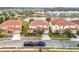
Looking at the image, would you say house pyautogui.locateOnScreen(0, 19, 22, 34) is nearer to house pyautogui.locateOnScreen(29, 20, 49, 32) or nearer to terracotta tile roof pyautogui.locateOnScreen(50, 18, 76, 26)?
house pyautogui.locateOnScreen(29, 20, 49, 32)

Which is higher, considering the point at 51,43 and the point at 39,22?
the point at 39,22

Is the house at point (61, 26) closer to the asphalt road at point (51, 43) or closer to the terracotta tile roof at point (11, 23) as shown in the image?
the asphalt road at point (51, 43)

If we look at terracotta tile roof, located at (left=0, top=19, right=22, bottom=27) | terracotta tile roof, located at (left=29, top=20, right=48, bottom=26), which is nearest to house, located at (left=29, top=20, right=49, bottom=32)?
terracotta tile roof, located at (left=29, top=20, right=48, bottom=26)

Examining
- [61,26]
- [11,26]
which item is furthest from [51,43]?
[11,26]

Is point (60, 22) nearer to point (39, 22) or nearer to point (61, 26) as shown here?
point (61, 26)

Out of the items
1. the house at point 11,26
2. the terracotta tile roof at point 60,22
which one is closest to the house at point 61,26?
the terracotta tile roof at point 60,22

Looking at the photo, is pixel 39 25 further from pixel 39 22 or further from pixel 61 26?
pixel 61 26

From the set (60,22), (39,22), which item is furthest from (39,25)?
(60,22)

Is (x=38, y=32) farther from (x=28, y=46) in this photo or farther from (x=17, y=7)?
(x=17, y=7)
